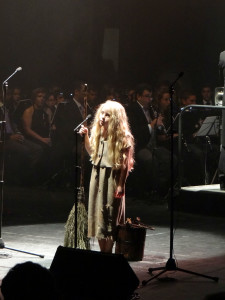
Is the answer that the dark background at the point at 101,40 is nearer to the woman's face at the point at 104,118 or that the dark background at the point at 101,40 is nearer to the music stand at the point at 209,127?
the music stand at the point at 209,127

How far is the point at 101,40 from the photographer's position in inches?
658

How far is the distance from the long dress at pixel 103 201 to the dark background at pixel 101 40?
8511mm

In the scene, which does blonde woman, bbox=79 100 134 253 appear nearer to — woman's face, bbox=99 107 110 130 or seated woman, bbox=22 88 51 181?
woman's face, bbox=99 107 110 130

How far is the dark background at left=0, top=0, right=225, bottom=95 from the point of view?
16.0 m

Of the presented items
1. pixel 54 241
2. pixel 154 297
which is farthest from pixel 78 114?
pixel 154 297

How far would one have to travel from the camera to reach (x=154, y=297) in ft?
19.8

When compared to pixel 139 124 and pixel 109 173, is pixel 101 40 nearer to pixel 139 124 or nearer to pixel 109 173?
pixel 139 124

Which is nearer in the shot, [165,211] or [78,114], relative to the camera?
[165,211]

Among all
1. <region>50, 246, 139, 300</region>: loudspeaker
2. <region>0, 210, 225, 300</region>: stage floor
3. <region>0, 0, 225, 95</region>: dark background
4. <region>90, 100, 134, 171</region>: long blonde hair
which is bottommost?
<region>0, 210, 225, 300</region>: stage floor

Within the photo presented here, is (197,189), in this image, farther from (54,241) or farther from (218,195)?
(54,241)

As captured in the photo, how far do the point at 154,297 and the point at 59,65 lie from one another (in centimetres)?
1151

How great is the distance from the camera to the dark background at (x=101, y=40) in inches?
630

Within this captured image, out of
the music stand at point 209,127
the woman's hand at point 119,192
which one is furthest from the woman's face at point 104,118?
the music stand at point 209,127

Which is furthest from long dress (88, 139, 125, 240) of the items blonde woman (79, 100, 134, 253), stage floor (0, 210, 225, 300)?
stage floor (0, 210, 225, 300)
